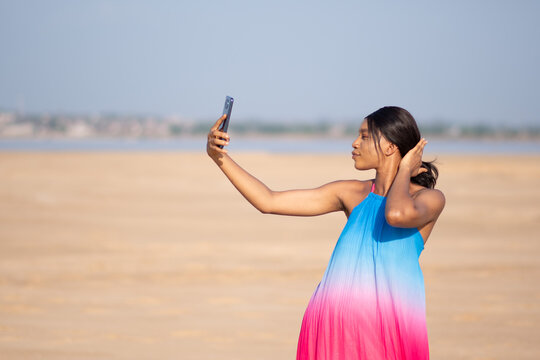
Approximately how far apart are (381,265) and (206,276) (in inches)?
279

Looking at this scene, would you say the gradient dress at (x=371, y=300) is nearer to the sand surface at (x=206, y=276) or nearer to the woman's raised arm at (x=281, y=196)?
the woman's raised arm at (x=281, y=196)

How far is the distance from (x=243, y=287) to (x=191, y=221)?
23.2 feet

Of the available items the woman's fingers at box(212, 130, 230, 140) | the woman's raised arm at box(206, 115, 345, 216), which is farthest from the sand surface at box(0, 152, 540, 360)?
the woman's fingers at box(212, 130, 230, 140)

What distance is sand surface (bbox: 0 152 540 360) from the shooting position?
6660 mm

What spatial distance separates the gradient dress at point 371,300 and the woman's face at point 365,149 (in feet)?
0.69

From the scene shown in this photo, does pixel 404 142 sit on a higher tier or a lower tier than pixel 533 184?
higher

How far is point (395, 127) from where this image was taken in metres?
2.98

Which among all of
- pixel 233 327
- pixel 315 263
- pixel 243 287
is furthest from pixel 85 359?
pixel 315 263

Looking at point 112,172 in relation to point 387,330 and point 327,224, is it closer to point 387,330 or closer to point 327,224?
point 327,224

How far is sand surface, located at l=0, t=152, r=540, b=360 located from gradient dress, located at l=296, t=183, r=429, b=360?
3.40 meters

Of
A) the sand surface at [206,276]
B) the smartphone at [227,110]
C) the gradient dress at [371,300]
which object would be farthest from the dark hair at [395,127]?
the sand surface at [206,276]

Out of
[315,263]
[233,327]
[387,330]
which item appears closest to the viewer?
[387,330]

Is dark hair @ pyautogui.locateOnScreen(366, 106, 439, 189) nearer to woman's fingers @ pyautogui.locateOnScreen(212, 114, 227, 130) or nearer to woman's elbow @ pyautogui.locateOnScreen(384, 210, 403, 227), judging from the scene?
woman's elbow @ pyautogui.locateOnScreen(384, 210, 403, 227)

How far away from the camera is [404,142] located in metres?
3.01
